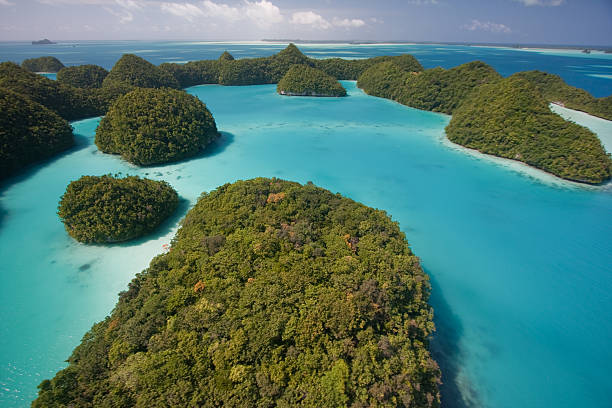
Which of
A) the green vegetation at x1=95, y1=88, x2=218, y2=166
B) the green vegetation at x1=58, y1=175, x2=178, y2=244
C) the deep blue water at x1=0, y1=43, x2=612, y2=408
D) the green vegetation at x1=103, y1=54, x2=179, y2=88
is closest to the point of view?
the deep blue water at x1=0, y1=43, x2=612, y2=408

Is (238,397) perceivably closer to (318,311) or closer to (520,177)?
(318,311)

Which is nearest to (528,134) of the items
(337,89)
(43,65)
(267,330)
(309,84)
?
(267,330)

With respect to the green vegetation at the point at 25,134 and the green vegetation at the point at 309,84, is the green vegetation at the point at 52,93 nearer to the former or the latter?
the green vegetation at the point at 25,134

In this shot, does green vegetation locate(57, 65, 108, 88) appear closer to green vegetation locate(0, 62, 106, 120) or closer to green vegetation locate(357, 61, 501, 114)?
green vegetation locate(0, 62, 106, 120)

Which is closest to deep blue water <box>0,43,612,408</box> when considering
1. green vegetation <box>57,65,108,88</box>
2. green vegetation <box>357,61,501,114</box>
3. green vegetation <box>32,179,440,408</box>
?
green vegetation <box>32,179,440,408</box>

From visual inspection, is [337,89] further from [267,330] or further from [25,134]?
[267,330]

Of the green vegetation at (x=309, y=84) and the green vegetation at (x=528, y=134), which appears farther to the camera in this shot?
the green vegetation at (x=309, y=84)

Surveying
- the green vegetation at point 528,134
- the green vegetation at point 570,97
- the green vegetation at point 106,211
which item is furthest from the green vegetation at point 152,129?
the green vegetation at point 570,97
